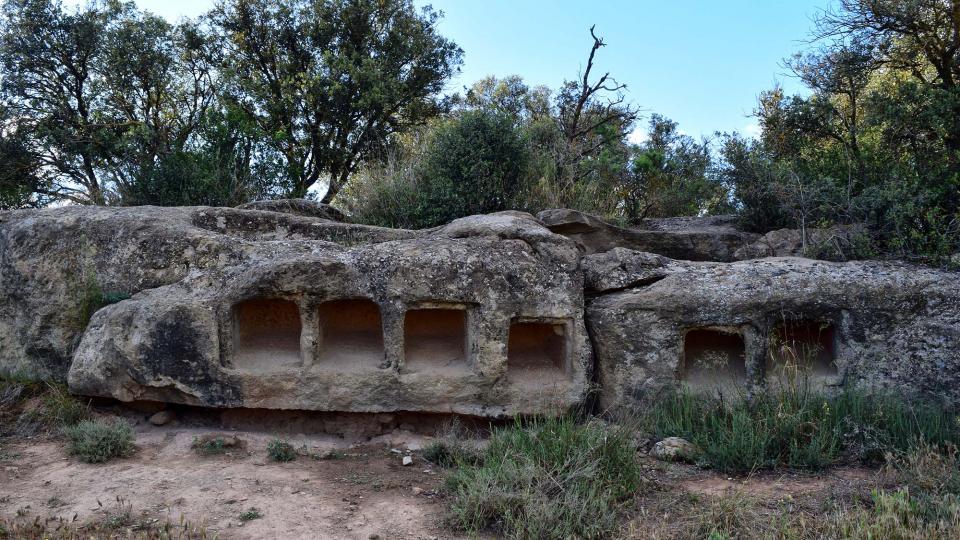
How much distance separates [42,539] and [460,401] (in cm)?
326

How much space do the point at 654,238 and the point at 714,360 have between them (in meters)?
2.89

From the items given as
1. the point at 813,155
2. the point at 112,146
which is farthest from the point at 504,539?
the point at 112,146

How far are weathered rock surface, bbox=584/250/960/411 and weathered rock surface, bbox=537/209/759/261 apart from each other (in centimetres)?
213

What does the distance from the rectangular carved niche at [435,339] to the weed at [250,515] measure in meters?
2.04

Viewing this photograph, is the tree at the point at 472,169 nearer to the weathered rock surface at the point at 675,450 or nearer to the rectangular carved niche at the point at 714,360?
the rectangular carved niche at the point at 714,360

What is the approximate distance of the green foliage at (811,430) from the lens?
5105 millimetres

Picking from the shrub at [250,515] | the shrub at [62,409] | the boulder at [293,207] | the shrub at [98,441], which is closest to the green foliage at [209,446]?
the shrub at [98,441]

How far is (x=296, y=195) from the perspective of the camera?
12.7 metres

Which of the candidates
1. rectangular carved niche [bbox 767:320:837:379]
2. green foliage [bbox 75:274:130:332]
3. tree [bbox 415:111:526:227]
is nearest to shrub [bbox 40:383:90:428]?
green foliage [bbox 75:274:130:332]

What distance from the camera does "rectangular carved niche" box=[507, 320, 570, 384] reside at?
252 inches

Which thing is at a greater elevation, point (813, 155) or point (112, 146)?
point (112, 146)

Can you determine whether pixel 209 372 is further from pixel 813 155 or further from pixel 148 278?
pixel 813 155

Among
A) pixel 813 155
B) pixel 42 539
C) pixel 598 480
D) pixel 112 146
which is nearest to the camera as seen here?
pixel 42 539

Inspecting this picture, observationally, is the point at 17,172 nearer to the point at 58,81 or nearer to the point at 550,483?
the point at 58,81
